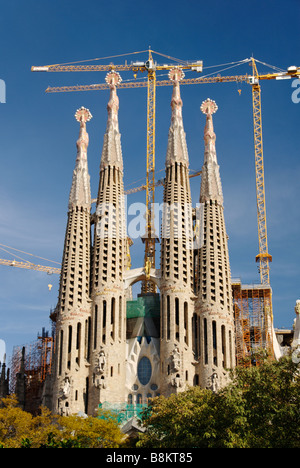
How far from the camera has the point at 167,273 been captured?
67875mm

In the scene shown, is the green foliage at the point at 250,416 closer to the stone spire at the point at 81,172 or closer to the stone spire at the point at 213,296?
the stone spire at the point at 213,296

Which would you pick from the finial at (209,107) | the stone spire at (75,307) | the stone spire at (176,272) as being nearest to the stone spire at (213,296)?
the stone spire at (176,272)

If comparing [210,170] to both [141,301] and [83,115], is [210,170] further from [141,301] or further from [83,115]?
[83,115]

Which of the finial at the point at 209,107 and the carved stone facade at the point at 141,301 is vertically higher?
the finial at the point at 209,107

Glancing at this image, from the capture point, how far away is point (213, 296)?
2618 inches

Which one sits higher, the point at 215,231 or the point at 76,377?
the point at 215,231

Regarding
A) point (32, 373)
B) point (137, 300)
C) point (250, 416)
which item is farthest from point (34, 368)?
point (250, 416)

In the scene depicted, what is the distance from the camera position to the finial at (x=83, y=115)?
7606cm

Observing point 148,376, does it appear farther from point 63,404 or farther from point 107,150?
point 107,150

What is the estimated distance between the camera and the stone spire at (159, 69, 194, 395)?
64.6 metres
